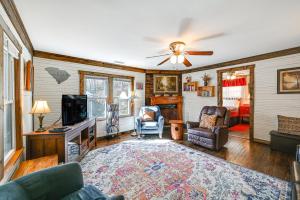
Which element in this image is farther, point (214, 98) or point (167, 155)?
point (214, 98)

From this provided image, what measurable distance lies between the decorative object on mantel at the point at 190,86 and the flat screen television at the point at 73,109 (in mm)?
3920

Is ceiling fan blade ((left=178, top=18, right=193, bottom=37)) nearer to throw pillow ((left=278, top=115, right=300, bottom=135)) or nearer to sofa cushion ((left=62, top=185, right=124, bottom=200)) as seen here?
sofa cushion ((left=62, top=185, right=124, bottom=200))

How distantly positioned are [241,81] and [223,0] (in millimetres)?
6178

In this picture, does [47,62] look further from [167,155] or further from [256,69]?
[256,69]

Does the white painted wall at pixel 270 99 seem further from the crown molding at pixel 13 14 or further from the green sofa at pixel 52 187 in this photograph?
the crown molding at pixel 13 14

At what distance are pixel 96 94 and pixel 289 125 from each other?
5.19 metres

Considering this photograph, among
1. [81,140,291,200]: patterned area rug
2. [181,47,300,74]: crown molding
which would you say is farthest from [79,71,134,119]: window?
[181,47,300,74]: crown molding

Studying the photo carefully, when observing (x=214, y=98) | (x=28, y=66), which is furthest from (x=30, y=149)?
(x=214, y=98)

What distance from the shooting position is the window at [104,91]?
4.39m

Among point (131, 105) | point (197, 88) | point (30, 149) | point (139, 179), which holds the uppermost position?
point (197, 88)

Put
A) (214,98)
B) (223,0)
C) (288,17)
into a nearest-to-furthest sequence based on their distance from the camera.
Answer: (223,0) < (288,17) < (214,98)

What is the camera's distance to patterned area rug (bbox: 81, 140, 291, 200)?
195 cm

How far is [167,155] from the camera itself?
3.17 m

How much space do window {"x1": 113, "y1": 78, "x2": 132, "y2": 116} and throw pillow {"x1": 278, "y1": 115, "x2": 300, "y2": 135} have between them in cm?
434
